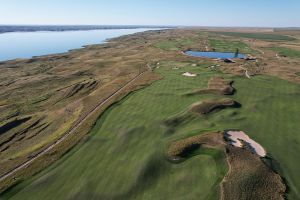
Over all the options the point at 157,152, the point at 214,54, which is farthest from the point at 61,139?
the point at 214,54

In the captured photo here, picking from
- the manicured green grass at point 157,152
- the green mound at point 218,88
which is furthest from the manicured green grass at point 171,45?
the manicured green grass at point 157,152

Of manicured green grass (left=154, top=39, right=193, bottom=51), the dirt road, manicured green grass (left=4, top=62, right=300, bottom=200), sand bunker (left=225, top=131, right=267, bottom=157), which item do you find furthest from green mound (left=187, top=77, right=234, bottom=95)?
manicured green grass (left=154, top=39, right=193, bottom=51)

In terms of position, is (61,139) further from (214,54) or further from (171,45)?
(171,45)

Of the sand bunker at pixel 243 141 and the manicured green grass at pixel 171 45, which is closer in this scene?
the sand bunker at pixel 243 141

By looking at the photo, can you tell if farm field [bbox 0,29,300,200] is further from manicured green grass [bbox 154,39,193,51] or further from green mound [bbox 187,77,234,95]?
manicured green grass [bbox 154,39,193,51]

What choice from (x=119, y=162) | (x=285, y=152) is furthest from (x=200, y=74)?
(x=119, y=162)

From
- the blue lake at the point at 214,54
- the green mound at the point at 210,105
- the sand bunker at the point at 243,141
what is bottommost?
the sand bunker at the point at 243,141

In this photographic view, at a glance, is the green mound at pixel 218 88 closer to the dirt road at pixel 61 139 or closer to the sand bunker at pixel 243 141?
the sand bunker at pixel 243 141
